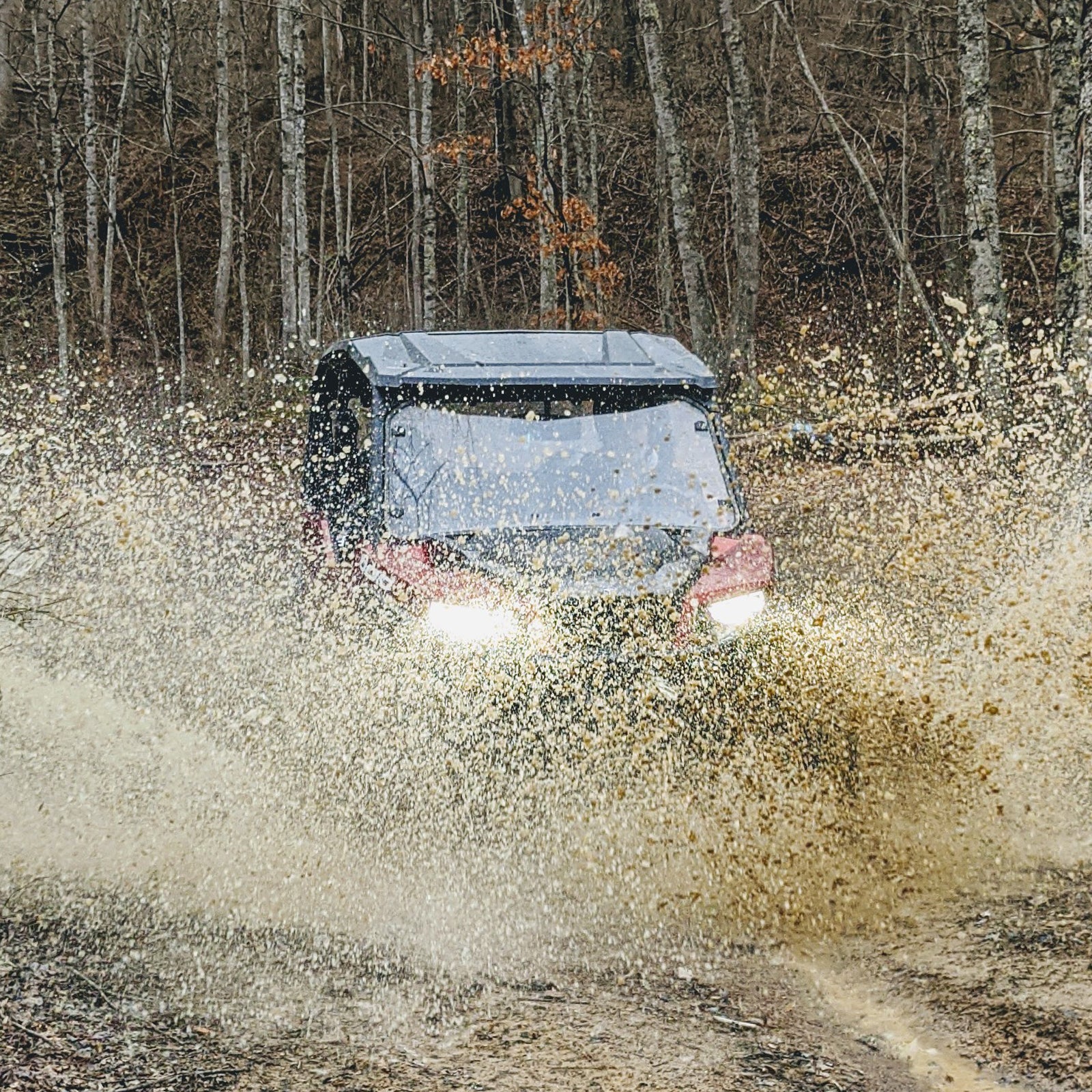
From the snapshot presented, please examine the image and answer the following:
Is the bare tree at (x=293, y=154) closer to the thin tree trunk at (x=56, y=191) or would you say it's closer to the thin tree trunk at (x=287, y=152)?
the thin tree trunk at (x=287, y=152)

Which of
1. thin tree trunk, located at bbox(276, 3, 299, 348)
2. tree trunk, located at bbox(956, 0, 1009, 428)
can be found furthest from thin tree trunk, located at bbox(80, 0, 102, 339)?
tree trunk, located at bbox(956, 0, 1009, 428)

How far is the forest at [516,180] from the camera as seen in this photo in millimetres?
19031

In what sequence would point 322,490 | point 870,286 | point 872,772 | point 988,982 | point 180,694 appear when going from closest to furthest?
point 988,982, point 872,772, point 180,694, point 322,490, point 870,286

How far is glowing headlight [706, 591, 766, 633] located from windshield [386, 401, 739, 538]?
459 millimetres

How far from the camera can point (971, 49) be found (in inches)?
502

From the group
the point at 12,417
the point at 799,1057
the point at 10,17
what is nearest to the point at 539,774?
the point at 799,1057

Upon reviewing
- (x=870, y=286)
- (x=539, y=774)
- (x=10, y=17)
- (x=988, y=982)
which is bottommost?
(x=988, y=982)

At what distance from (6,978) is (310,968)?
989mm

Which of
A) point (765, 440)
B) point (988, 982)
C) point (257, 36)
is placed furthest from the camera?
point (257, 36)

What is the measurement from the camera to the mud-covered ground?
11.9ft

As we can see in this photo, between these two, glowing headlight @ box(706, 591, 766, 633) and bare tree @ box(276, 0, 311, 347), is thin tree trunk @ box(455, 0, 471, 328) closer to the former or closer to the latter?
bare tree @ box(276, 0, 311, 347)

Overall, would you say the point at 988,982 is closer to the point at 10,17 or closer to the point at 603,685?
the point at 603,685

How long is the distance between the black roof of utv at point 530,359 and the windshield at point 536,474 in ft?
0.49

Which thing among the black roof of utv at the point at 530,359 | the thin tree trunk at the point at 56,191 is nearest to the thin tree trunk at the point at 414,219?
the thin tree trunk at the point at 56,191
